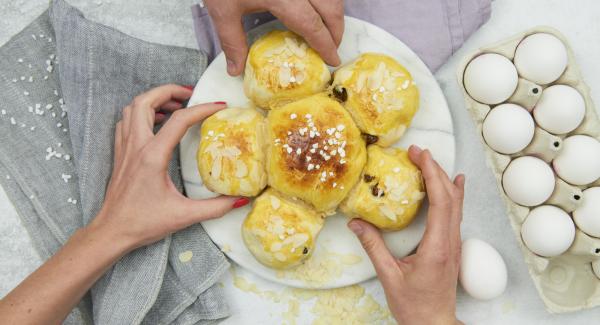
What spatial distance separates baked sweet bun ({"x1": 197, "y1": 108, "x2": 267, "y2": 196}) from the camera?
40.7 inches

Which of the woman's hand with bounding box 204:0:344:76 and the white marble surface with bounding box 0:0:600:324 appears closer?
the woman's hand with bounding box 204:0:344:76

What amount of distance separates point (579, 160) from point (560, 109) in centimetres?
10

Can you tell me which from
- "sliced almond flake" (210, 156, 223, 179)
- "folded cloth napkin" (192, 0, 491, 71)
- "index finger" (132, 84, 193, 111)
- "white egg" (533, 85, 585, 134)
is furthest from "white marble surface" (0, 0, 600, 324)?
"index finger" (132, 84, 193, 111)

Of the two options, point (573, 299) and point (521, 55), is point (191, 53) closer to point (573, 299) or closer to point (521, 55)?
point (521, 55)

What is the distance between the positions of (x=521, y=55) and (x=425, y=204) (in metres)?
0.33

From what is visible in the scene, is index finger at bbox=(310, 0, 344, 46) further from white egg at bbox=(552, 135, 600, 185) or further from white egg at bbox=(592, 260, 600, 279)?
white egg at bbox=(592, 260, 600, 279)

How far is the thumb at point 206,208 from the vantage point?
42.1 inches

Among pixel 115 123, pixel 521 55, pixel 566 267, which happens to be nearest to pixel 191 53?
pixel 115 123

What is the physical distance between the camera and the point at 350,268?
44.1 inches

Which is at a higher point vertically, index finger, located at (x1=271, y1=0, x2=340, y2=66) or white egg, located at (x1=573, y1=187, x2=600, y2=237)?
index finger, located at (x1=271, y1=0, x2=340, y2=66)

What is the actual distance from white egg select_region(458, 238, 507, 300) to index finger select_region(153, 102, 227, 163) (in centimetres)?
55

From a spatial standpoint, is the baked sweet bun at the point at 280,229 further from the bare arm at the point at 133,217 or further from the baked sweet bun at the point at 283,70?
the baked sweet bun at the point at 283,70

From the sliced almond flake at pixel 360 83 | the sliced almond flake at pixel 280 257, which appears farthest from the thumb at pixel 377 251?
the sliced almond flake at pixel 360 83

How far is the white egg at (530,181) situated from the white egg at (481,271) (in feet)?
0.37
